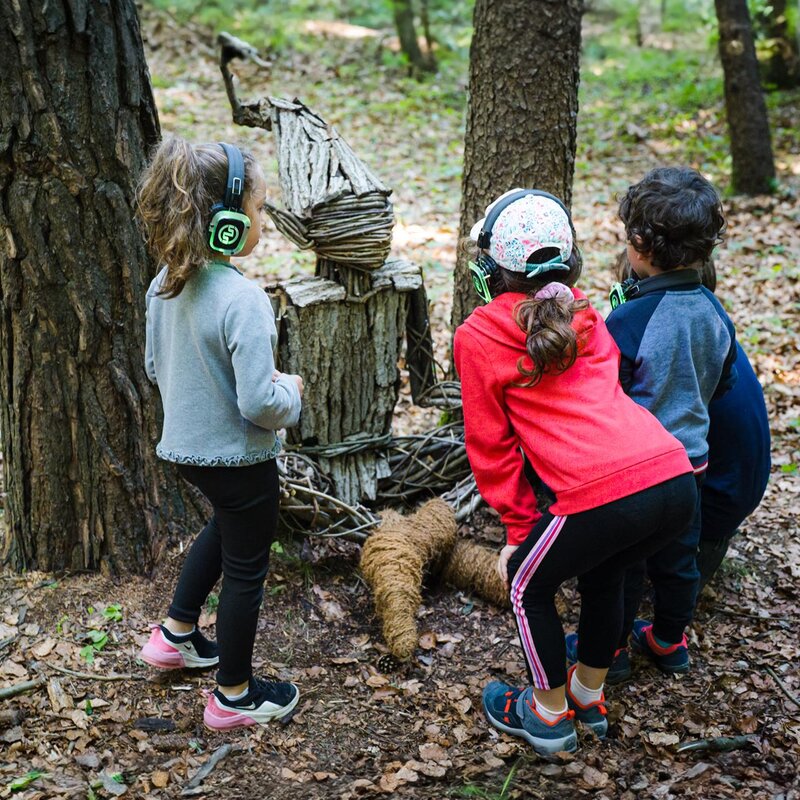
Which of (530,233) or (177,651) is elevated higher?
(530,233)

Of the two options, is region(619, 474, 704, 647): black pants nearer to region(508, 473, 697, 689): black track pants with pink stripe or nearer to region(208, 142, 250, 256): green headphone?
region(508, 473, 697, 689): black track pants with pink stripe

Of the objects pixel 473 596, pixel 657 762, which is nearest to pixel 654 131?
pixel 473 596

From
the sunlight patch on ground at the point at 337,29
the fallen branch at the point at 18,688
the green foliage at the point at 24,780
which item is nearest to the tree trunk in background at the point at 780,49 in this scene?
the sunlight patch on ground at the point at 337,29

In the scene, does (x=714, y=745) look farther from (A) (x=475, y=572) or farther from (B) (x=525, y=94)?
(B) (x=525, y=94)

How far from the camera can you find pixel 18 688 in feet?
8.61

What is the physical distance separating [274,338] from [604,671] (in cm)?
155

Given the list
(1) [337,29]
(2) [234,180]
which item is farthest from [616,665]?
(1) [337,29]

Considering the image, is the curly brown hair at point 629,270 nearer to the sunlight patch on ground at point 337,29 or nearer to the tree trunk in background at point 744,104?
the tree trunk in background at point 744,104

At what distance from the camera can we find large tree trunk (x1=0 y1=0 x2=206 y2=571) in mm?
2535

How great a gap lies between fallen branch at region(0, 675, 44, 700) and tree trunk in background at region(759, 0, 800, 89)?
11766 mm

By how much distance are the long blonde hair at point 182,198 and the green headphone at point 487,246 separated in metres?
0.75

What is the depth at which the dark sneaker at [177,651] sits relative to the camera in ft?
8.87

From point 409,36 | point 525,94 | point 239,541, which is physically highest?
point 409,36

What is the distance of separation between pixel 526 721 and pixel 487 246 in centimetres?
154
